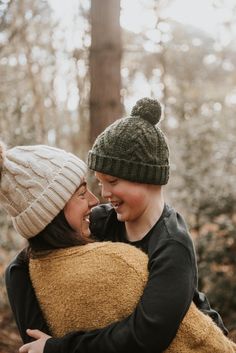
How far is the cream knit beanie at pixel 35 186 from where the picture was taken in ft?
7.29

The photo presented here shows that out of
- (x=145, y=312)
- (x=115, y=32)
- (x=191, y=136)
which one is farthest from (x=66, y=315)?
(x=191, y=136)

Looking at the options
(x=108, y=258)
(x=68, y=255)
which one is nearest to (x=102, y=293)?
(x=108, y=258)

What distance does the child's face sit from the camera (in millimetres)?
2312

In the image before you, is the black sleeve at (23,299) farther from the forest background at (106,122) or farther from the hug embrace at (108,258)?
the forest background at (106,122)

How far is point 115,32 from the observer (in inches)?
195

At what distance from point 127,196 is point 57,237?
0.38 metres

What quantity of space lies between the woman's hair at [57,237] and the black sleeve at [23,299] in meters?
0.14

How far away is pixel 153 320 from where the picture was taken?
1920 millimetres

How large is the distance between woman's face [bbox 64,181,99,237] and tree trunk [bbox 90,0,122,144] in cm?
260

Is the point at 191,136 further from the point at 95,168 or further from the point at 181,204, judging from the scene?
the point at 95,168

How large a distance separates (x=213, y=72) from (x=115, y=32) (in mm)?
16083

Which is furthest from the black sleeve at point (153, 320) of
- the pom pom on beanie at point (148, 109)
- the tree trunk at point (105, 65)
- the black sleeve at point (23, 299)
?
the tree trunk at point (105, 65)

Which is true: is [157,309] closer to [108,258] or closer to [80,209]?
[108,258]

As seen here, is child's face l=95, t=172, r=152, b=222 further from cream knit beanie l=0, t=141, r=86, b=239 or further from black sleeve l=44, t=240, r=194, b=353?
black sleeve l=44, t=240, r=194, b=353
